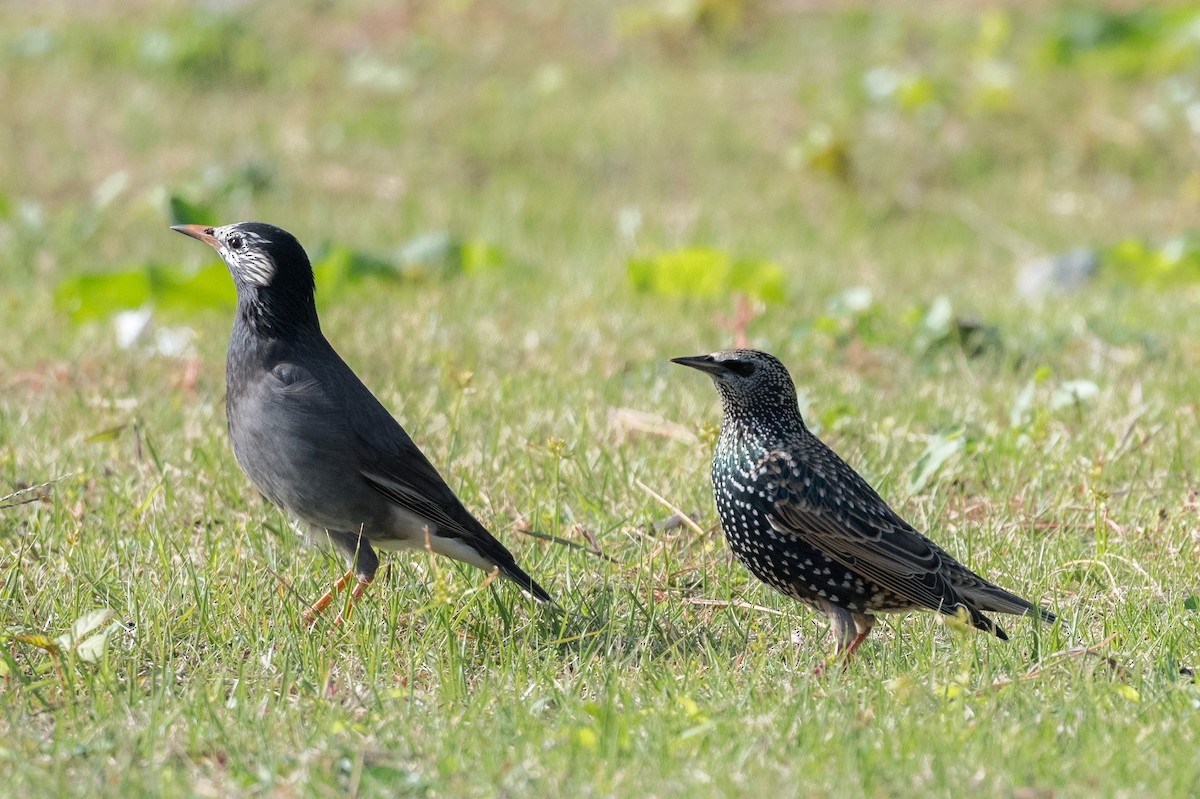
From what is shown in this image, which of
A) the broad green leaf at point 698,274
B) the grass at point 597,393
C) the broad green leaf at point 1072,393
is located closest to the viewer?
the grass at point 597,393

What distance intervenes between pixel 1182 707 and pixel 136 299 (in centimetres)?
621

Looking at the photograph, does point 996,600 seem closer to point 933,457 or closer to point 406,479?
point 933,457

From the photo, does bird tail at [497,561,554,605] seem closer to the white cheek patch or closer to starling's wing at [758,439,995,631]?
starling's wing at [758,439,995,631]

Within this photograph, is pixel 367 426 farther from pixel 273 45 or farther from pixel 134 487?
pixel 273 45

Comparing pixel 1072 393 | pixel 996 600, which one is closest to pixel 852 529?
pixel 996 600

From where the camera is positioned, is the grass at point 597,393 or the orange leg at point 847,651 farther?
the orange leg at point 847,651

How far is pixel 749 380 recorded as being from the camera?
4.95 metres

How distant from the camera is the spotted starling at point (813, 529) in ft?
15.3

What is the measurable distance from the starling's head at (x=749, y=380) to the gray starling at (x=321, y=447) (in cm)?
86

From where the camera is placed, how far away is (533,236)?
1129cm

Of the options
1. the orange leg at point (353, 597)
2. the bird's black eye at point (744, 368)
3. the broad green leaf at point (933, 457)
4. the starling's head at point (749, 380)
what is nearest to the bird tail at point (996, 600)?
the starling's head at point (749, 380)

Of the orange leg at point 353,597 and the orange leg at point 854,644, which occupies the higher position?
the orange leg at point 353,597

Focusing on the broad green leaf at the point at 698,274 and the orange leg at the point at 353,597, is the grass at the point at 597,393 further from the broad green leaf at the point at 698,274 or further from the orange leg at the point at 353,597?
the broad green leaf at the point at 698,274

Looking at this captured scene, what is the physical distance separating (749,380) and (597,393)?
2.35m
